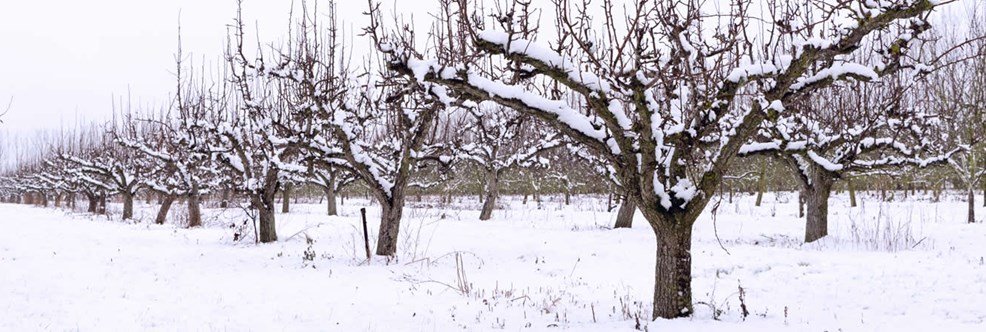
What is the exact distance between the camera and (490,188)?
1938 cm

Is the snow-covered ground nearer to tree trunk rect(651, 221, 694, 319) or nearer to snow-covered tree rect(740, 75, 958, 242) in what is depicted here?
tree trunk rect(651, 221, 694, 319)

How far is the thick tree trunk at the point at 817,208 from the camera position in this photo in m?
10.4

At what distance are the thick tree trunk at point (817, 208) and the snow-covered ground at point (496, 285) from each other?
37 cm

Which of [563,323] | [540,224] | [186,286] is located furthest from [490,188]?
[563,323]

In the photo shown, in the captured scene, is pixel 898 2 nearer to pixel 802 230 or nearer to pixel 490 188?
pixel 802 230

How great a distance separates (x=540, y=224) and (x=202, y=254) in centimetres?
888

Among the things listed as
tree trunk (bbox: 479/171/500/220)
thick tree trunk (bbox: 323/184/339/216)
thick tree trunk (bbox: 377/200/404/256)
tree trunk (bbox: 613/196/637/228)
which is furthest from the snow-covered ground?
thick tree trunk (bbox: 323/184/339/216)

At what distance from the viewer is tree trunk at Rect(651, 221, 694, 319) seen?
479 centimetres

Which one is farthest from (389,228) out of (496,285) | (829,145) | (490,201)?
(490,201)

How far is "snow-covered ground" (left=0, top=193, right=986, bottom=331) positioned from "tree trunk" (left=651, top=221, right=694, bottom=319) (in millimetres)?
174

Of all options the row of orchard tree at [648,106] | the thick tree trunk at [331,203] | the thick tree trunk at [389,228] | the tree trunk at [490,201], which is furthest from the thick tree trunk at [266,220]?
the thick tree trunk at [331,203]

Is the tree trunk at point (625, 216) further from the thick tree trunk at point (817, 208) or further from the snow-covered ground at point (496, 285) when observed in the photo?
the thick tree trunk at point (817, 208)

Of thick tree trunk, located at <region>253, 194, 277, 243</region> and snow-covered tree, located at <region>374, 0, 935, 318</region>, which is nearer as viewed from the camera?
snow-covered tree, located at <region>374, 0, 935, 318</region>

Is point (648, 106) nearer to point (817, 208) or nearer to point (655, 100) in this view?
point (655, 100)
